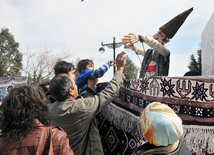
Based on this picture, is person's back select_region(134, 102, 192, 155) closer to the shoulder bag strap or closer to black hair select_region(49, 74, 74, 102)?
the shoulder bag strap

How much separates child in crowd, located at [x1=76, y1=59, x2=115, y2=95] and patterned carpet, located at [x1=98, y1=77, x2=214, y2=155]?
0.35 meters

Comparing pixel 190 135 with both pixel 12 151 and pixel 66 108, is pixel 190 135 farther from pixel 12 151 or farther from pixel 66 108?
pixel 12 151

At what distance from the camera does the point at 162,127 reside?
1.26 m

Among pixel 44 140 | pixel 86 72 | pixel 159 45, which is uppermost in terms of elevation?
pixel 159 45

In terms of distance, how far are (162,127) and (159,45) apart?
159 cm

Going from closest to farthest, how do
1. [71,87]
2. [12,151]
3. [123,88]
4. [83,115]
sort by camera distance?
[12,151], [83,115], [71,87], [123,88]

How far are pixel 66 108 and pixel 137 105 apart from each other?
2.53 ft

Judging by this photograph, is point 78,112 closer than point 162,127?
No

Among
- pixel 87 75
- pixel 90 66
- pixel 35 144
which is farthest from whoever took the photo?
pixel 90 66

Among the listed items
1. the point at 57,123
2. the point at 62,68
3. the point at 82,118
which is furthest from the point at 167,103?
the point at 62,68

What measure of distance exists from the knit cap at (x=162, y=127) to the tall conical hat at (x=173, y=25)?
167cm

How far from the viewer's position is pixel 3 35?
34.5m

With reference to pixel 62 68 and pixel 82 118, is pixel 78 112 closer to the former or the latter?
pixel 82 118

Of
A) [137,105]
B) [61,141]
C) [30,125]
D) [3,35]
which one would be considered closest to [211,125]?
[137,105]
